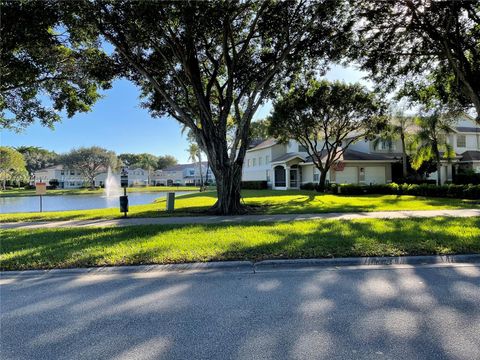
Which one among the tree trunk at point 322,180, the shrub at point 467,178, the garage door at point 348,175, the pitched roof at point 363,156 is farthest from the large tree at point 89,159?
the shrub at point 467,178

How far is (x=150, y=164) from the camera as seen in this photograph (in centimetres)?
10794

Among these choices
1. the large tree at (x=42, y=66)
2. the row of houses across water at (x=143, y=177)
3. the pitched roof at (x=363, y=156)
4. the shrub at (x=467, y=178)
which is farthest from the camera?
the row of houses across water at (x=143, y=177)

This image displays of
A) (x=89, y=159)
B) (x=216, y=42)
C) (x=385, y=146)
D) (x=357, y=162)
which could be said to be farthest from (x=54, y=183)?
(x=216, y=42)

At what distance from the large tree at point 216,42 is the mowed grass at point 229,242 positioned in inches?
242

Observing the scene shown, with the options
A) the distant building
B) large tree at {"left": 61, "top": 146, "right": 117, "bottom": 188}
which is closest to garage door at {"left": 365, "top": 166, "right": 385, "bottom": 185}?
large tree at {"left": 61, "top": 146, "right": 117, "bottom": 188}

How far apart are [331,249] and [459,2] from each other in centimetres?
1328

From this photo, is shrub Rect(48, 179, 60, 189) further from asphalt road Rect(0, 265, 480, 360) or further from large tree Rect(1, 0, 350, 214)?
asphalt road Rect(0, 265, 480, 360)

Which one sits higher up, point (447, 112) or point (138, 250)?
point (447, 112)

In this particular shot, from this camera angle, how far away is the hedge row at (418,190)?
20142 millimetres

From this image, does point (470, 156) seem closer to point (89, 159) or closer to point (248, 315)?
point (248, 315)

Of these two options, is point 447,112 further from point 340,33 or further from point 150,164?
point 150,164

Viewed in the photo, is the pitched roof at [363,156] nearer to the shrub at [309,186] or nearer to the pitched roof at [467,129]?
the shrub at [309,186]

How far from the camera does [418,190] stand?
76.9ft

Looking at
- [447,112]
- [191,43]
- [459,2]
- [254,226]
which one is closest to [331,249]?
[254,226]
